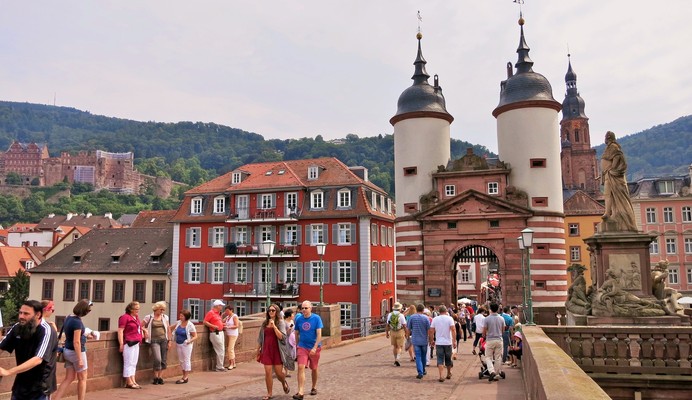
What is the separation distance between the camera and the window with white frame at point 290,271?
41.0 metres

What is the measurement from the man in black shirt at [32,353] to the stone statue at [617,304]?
50.6ft

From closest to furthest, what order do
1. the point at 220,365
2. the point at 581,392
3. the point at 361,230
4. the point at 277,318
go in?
the point at 581,392 < the point at 277,318 < the point at 220,365 < the point at 361,230

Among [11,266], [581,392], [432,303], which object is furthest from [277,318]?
[11,266]

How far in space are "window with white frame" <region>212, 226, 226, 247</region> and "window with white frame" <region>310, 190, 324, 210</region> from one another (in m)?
7.30

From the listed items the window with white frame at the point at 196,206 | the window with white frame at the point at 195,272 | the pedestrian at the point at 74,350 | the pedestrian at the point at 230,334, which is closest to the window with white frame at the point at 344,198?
the window with white frame at the point at 196,206

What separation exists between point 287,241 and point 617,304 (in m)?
27.4

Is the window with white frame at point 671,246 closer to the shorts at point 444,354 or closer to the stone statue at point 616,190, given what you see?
the stone statue at point 616,190

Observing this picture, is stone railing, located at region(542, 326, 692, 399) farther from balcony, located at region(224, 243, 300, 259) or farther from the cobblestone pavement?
balcony, located at region(224, 243, 300, 259)

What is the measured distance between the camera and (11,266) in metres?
66.8

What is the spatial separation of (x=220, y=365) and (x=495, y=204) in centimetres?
2369

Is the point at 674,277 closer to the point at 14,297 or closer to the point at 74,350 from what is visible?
the point at 74,350

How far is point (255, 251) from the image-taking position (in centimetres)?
4153

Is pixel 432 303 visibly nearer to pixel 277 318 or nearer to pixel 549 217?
pixel 549 217

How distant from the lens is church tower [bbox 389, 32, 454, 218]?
3716cm
